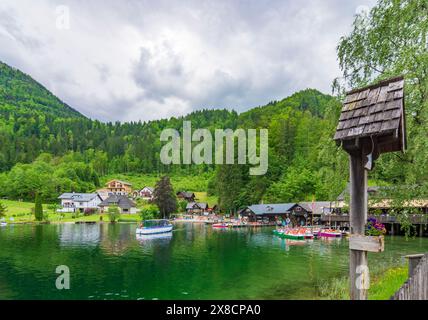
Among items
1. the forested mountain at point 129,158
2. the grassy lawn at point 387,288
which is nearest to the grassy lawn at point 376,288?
the grassy lawn at point 387,288

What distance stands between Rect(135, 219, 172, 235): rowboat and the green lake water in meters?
16.0

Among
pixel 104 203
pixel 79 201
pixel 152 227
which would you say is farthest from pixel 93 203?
pixel 152 227

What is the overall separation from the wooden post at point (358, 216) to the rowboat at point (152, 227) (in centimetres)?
5253

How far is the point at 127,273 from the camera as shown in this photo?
26781 millimetres

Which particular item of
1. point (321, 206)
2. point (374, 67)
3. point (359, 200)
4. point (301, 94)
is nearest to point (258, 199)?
point (321, 206)

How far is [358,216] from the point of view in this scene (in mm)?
8914

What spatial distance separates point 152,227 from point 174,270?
3337cm

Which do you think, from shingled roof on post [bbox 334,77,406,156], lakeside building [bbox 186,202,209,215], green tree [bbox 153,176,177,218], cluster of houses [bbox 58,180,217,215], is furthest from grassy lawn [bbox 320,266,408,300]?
lakeside building [bbox 186,202,209,215]

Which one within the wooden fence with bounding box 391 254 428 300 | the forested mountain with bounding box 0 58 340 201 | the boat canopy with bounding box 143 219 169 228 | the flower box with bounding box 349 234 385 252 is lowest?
the boat canopy with bounding box 143 219 169 228

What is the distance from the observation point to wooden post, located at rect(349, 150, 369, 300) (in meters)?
8.82

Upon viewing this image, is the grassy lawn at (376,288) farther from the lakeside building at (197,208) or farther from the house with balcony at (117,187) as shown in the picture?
the house with balcony at (117,187)

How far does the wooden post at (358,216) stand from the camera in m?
8.82

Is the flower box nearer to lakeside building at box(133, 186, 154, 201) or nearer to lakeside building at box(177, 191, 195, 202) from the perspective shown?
lakeside building at box(177, 191, 195, 202)
